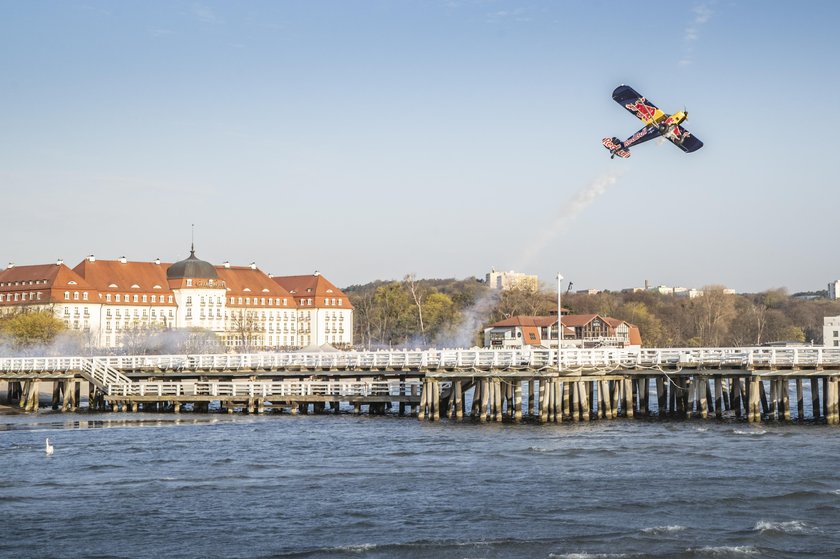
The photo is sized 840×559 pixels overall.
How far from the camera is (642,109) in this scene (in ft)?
206

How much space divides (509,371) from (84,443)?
58.9 ft

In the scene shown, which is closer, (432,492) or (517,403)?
(432,492)

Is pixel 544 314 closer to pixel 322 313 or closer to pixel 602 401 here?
pixel 322 313

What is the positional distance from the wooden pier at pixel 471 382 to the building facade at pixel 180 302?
77.6 m

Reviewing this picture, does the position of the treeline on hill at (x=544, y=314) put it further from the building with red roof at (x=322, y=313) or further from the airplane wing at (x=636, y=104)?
the airplane wing at (x=636, y=104)

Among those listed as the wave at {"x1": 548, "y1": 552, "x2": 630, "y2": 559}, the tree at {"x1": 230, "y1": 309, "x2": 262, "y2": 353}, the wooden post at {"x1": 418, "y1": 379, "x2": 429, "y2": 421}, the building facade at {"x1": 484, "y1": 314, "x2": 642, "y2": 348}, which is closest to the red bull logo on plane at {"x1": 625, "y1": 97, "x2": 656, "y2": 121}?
the wooden post at {"x1": 418, "y1": 379, "x2": 429, "y2": 421}

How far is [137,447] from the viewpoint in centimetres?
4491

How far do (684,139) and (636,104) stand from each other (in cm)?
322

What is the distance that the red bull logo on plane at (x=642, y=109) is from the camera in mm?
62469

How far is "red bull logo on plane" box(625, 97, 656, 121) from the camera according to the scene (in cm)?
6247

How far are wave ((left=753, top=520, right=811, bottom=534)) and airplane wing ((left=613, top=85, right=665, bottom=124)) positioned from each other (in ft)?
119

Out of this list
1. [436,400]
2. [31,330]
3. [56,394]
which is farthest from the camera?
[31,330]

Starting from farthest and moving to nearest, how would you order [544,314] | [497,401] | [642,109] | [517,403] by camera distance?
[544,314]
[642,109]
[497,401]
[517,403]

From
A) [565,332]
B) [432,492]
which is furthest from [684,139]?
[565,332]
